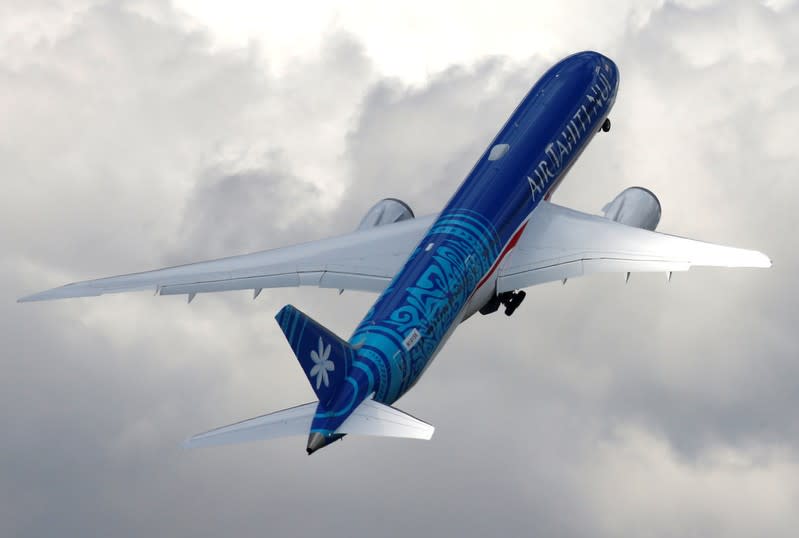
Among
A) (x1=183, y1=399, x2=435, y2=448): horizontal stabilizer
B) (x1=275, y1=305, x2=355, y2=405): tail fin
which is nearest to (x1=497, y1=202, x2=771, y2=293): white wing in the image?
(x1=275, y1=305, x2=355, y2=405): tail fin

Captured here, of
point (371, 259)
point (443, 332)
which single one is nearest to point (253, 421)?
point (443, 332)

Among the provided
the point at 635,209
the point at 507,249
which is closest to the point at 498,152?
the point at 507,249

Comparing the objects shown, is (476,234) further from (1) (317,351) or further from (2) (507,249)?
(1) (317,351)

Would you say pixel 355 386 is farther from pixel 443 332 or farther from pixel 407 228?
pixel 407 228

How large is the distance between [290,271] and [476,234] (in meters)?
5.58

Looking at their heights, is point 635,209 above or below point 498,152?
above

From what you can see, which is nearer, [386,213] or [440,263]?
[440,263]

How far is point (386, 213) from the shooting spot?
172 feet

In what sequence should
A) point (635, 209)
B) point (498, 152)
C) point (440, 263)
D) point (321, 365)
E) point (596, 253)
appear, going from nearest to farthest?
point (321, 365) → point (440, 263) → point (596, 253) → point (498, 152) → point (635, 209)

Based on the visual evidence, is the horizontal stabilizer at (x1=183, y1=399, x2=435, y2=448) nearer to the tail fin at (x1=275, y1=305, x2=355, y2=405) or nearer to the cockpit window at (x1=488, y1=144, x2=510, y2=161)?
the tail fin at (x1=275, y1=305, x2=355, y2=405)

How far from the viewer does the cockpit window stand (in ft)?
167

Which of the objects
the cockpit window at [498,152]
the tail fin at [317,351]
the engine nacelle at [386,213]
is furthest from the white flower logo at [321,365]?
the cockpit window at [498,152]

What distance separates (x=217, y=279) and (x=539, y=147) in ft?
36.0

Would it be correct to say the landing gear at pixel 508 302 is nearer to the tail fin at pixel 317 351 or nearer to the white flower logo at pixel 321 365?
the tail fin at pixel 317 351
